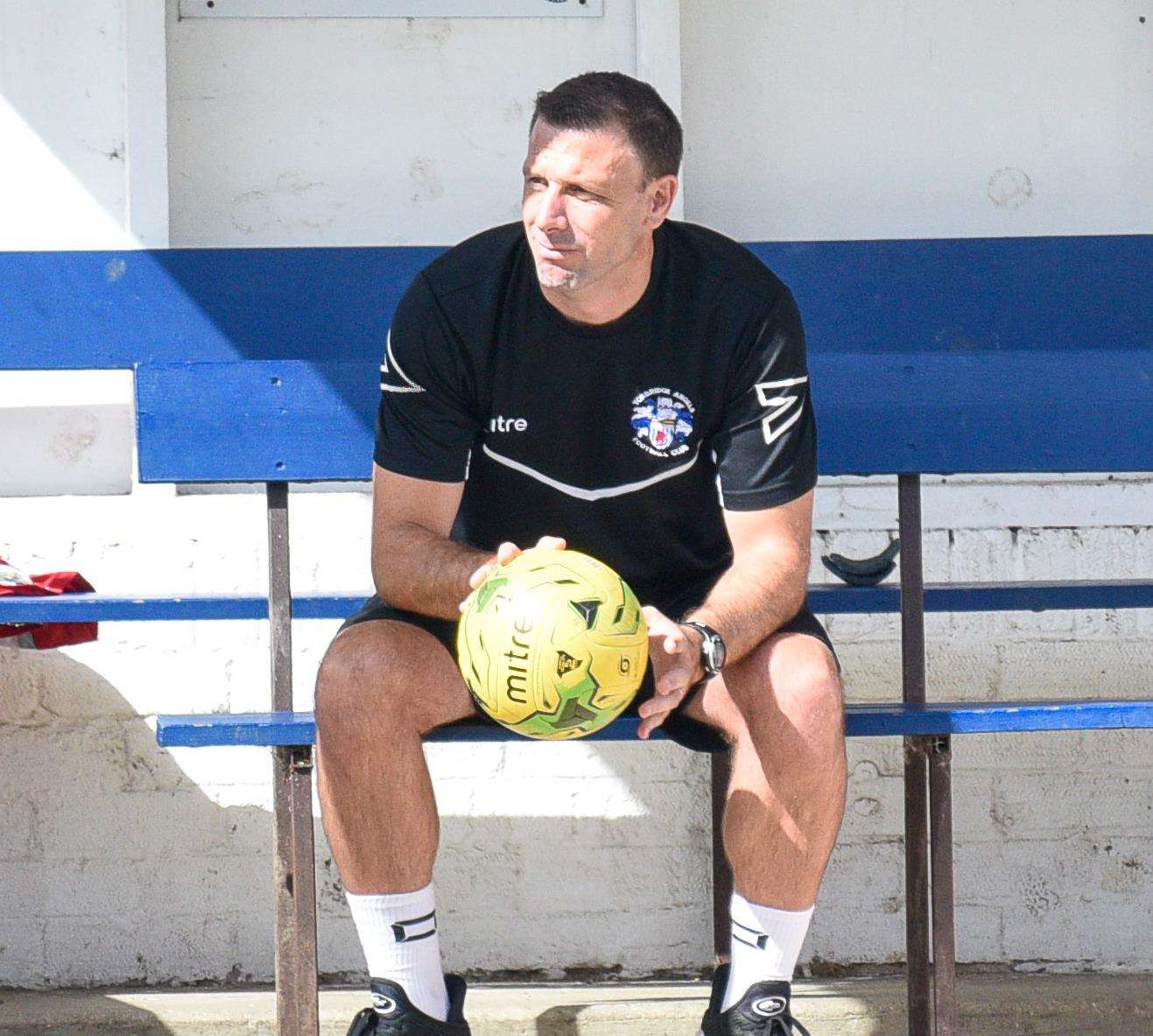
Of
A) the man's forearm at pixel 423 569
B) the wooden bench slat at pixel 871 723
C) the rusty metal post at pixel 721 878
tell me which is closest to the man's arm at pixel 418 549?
the man's forearm at pixel 423 569

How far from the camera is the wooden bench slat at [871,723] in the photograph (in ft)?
8.35

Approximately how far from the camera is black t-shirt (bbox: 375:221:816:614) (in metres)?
2.66

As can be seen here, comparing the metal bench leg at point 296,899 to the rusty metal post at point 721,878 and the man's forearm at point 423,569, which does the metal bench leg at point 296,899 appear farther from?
the rusty metal post at point 721,878

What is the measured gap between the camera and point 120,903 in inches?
147

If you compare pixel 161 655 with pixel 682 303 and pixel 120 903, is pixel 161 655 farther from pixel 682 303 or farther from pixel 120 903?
pixel 682 303

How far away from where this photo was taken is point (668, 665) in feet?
7.95

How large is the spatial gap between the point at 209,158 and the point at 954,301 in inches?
70.1

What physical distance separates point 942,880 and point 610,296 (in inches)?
43.0

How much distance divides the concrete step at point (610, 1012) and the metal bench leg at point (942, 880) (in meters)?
0.77

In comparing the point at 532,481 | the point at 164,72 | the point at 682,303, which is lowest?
the point at 532,481

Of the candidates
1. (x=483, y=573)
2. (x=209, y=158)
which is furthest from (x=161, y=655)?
(x=483, y=573)

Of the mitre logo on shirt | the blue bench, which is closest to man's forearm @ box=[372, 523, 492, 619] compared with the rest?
the blue bench

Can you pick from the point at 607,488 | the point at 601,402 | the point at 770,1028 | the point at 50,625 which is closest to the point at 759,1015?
the point at 770,1028

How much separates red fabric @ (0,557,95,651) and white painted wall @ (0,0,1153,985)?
0.88 ft
